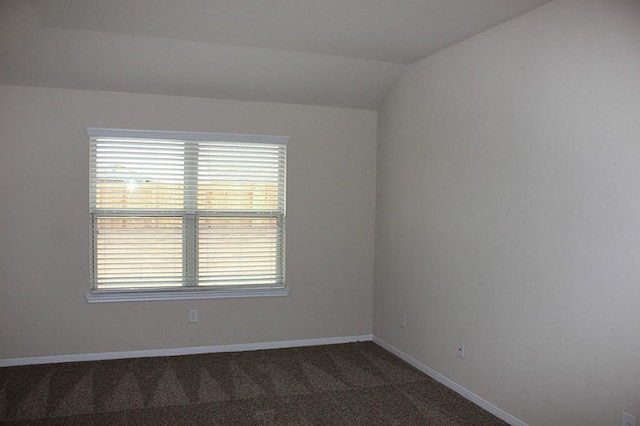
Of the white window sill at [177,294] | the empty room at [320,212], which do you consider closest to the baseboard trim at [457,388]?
the empty room at [320,212]

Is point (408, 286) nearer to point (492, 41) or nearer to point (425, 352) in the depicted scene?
point (425, 352)

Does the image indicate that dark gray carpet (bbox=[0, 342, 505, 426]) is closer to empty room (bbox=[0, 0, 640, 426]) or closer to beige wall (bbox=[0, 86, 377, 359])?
empty room (bbox=[0, 0, 640, 426])

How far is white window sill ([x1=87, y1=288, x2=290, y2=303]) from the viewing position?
4496 mm

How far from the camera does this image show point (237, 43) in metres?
4.00

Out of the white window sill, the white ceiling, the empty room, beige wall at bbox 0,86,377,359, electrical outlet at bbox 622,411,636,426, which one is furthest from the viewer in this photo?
the white window sill

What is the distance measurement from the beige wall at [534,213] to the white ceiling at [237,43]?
324 mm

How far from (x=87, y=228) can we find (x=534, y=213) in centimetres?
359

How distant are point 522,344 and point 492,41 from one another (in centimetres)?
199

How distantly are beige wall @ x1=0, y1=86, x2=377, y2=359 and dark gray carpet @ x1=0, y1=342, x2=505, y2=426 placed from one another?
28 cm

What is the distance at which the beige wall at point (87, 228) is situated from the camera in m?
4.31

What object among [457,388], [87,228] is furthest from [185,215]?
[457,388]

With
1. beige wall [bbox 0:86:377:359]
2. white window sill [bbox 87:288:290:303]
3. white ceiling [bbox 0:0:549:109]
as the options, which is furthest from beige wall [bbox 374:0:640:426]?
white window sill [bbox 87:288:290:303]

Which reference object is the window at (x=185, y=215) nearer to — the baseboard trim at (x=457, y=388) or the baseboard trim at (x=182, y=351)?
the baseboard trim at (x=182, y=351)

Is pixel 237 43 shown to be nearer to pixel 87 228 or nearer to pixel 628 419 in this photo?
pixel 87 228
